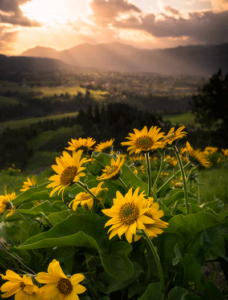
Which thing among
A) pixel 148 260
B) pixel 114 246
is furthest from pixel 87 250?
pixel 148 260

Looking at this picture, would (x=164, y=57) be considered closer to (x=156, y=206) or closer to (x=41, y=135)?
(x=41, y=135)

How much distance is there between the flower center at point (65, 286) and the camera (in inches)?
33.3

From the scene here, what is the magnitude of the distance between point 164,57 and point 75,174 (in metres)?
120

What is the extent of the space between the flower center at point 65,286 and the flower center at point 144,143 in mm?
679

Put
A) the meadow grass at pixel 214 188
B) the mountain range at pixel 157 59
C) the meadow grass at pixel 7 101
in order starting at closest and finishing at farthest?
the meadow grass at pixel 214 188
the meadow grass at pixel 7 101
the mountain range at pixel 157 59

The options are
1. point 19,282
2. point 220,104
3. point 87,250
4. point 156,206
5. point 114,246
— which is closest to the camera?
point 19,282

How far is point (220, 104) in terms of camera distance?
52.4 feet

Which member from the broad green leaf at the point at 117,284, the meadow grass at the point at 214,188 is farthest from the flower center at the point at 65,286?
the meadow grass at the point at 214,188

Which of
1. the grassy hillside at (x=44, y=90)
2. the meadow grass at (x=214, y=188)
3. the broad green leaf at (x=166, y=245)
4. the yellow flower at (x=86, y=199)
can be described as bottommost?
the meadow grass at (x=214, y=188)

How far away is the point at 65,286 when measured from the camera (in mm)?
843

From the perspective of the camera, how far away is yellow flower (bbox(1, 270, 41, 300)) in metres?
0.82

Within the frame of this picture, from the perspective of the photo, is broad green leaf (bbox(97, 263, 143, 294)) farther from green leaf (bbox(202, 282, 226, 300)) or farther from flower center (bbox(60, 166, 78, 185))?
flower center (bbox(60, 166, 78, 185))

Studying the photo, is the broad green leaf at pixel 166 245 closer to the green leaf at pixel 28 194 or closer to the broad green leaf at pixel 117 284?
the broad green leaf at pixel 117 284

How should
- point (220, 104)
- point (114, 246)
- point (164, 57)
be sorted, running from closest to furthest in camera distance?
point (114, 246), point (220, 104), point (164, 57)
